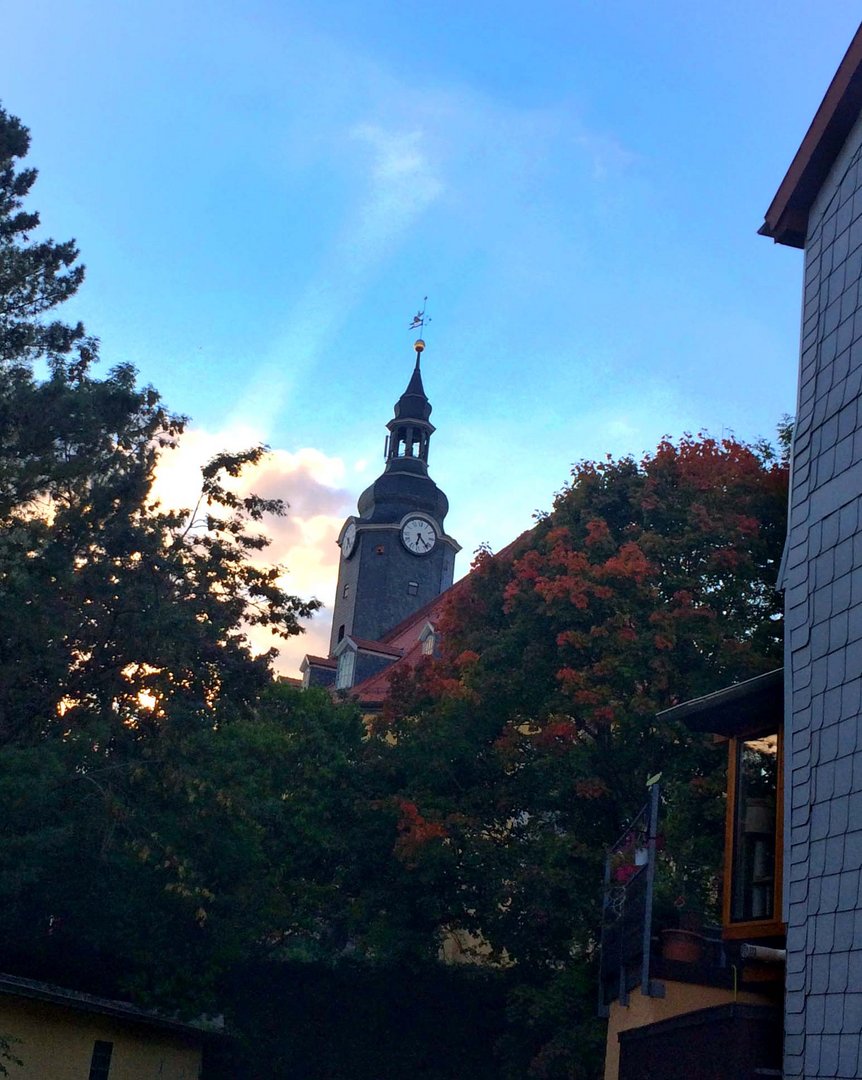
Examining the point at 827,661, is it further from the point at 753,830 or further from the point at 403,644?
the point at 403,644

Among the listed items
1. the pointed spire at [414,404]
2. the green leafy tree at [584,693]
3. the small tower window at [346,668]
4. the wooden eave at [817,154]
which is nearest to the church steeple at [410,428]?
the pointed spire at [414,404]

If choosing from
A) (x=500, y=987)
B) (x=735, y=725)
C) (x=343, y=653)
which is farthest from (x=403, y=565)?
(x=735, y=725)

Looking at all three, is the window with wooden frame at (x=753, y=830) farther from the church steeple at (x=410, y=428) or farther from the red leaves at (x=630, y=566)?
the church steeple at (x=410, y=428)

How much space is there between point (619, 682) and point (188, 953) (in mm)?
8468

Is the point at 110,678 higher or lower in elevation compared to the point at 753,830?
higher

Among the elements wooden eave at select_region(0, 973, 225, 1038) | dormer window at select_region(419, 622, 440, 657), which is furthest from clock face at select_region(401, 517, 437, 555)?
wooden eave at select_region(0, 973, 225, 1038)

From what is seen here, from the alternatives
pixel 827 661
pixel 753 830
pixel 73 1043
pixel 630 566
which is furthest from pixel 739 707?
pixel 73 1043

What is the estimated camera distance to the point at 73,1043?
62.0ft

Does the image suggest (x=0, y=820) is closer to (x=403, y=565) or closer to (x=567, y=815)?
(x=567, y=815)

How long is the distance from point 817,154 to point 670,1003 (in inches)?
282

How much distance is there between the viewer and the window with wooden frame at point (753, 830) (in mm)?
10500

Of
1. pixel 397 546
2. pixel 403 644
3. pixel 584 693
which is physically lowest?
pixel 584 693

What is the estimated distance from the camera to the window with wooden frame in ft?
34.4

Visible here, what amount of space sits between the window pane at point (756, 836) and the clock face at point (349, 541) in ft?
156
